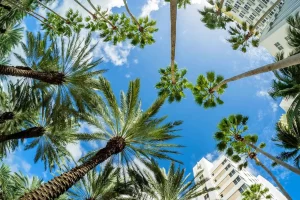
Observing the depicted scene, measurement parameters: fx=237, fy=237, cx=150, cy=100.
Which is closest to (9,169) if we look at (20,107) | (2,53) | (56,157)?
(56,157)

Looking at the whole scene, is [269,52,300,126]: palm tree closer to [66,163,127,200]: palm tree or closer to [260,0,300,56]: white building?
[66,163,127,200]: palm tree

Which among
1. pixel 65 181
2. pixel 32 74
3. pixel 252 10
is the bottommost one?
pixel 65 181

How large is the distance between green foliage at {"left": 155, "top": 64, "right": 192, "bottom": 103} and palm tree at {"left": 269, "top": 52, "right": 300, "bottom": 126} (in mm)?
4452

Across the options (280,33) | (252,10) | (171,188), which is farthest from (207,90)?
(252,10)

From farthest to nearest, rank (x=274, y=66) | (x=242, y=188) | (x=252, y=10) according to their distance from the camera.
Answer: (x=252, y=10), (x=242, y=188), (x=274, y=66)

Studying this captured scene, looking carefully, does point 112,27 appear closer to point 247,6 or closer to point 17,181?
point 17,181

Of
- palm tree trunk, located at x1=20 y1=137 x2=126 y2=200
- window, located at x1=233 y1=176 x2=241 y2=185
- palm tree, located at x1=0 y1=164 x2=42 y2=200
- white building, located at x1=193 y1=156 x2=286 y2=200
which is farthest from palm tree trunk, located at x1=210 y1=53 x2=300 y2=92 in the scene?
window, located at x1=233 y1=176 x2=241 y2=185

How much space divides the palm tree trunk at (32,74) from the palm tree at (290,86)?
427 inches

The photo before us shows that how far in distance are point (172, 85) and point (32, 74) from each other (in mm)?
6915

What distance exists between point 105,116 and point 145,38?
205 inches

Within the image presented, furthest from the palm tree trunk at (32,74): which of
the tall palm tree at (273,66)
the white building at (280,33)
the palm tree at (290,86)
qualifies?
the white building at (280,33)

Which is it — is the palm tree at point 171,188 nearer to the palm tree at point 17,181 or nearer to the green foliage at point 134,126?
the green foliage at point 134,126

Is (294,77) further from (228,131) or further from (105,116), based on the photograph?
(105,116)

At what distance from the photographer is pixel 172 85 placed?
12430mm
